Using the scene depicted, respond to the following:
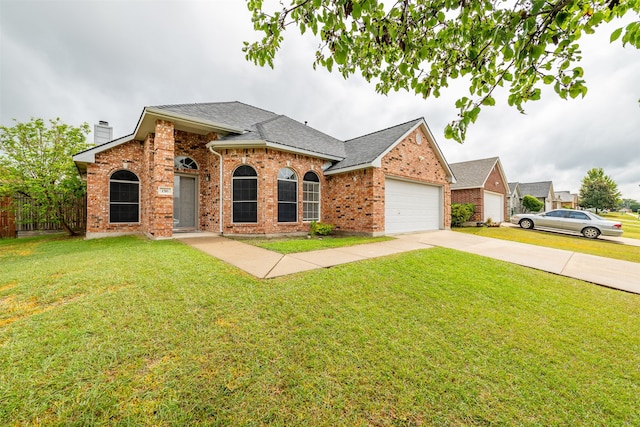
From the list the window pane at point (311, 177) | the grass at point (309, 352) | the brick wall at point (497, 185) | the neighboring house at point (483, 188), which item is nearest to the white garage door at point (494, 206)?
the neighboring house at point (483, 188)

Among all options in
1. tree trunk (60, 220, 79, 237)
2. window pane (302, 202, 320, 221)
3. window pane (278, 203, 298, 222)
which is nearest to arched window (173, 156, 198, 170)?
window pane (278, 203, 298, 222)

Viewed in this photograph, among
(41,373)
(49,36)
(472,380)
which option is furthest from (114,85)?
(472,380)

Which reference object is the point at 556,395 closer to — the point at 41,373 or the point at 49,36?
the point at 41,373

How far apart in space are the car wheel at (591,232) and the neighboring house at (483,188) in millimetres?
5425

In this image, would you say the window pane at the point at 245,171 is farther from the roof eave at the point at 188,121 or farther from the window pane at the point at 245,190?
the roof eave at the point at 188,121

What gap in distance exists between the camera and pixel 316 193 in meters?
10.9

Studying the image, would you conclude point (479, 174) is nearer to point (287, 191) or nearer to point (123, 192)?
point (287, 191)

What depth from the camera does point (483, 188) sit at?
17391 millimetres

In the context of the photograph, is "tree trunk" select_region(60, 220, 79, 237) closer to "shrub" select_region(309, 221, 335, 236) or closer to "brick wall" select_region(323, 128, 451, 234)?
"shrub" select_region(309, 221, 335, 236)

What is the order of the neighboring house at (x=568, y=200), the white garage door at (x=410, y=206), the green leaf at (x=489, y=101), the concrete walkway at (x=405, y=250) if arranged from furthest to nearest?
the neighboring house at (x=568, y=200) → the white garage door at (x=410, y=206) → the concrete walkway at (x=405, y=250) → the green leaf at (x=489, y=101)

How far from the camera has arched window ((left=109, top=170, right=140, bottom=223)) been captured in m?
9.61

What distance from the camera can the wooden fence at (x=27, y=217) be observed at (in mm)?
10219

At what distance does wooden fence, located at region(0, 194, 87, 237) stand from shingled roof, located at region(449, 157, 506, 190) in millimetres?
23549

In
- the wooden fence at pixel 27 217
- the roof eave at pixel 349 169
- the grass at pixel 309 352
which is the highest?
the roof eave at pixel 349 169
